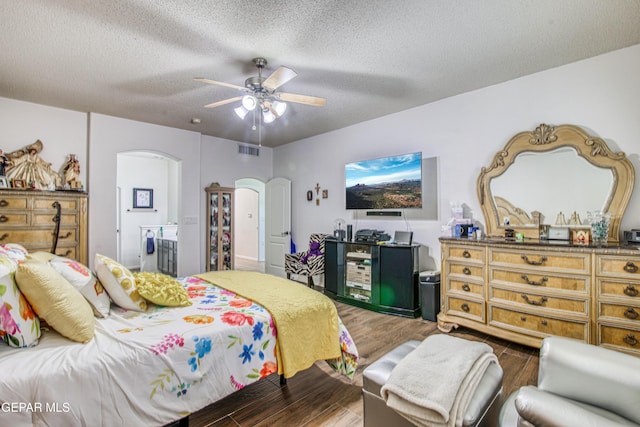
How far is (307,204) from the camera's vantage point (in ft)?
19.2

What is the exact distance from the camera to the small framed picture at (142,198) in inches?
272

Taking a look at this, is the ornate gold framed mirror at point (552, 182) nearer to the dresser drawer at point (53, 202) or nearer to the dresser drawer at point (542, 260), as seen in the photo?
the dresser drawer at point (542, 260)

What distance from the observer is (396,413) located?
4.70ft

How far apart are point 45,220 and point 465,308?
5023 mm

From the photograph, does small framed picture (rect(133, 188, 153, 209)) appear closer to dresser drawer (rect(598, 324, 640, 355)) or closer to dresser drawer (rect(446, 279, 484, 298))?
dresser drawer (rect(446, 279, 484, 298))

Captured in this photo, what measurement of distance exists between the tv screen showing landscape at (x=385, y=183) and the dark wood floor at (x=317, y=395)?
1.79 meters

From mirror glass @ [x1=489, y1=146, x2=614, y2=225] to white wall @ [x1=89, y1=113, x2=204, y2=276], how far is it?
4.66 metres

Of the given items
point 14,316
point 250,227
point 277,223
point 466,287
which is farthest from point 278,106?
point 250,227

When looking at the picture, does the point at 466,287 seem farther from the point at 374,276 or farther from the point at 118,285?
the point at 118,285

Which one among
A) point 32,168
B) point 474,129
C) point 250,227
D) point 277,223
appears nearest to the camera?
point 474,129

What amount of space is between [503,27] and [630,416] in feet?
8.35

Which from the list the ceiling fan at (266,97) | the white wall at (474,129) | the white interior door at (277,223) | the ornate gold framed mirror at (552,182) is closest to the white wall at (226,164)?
the white interior door at (277,223)

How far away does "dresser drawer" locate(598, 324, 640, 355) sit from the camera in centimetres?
228

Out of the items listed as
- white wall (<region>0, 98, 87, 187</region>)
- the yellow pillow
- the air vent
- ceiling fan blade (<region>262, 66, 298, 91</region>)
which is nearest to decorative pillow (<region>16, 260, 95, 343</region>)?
the yellow pillow
